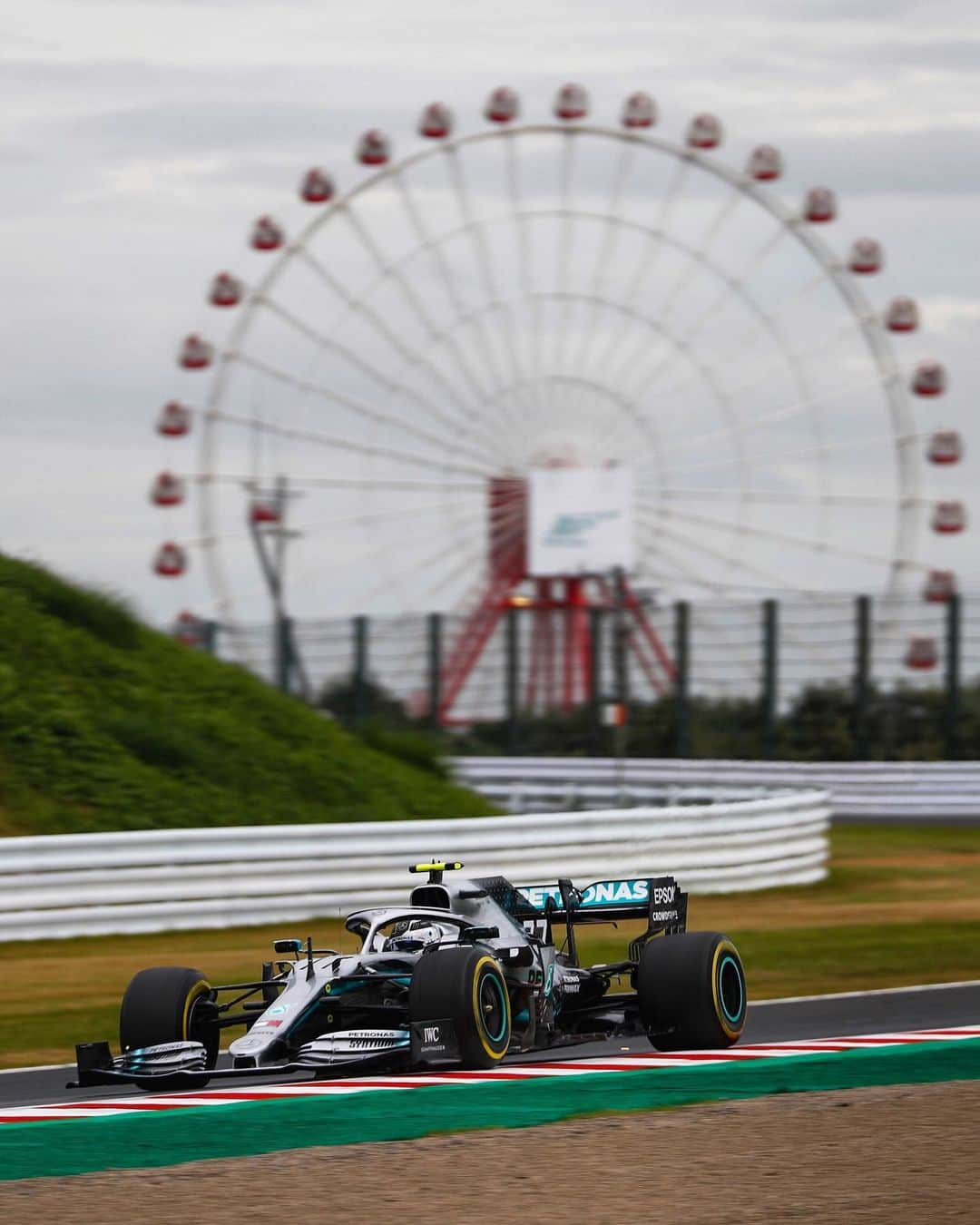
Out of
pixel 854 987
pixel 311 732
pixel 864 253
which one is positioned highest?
pixel 864 253

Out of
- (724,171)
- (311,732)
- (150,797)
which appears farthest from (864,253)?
(150,797)

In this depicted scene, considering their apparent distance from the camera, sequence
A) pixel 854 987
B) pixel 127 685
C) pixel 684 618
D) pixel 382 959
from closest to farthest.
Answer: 1. pixel 382 959
2. pixel 854 987
3. pixel 127 685
4. pixel 684 618

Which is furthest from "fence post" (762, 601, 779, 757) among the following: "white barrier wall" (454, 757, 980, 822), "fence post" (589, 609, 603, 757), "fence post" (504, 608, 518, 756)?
"fence post" (504, 608, 518, 756)

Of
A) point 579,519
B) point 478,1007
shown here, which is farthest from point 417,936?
point 579,519

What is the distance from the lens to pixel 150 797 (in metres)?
20.7

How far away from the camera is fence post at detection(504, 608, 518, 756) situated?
33656mm

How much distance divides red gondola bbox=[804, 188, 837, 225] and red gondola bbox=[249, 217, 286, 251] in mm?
9462

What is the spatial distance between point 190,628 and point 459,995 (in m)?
28.7

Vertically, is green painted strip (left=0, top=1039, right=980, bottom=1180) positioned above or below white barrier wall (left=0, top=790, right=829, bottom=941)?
below

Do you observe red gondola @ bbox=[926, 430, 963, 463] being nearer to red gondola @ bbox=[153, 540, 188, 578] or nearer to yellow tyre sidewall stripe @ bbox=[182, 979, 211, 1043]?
red gondola @ bbox=[153, 540, 188, 578]

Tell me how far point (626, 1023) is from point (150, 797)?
10.7m

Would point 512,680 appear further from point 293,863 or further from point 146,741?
point 293,863

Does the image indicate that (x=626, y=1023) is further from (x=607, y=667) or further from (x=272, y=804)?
(x=607, y=667)

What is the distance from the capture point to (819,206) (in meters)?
40.1
